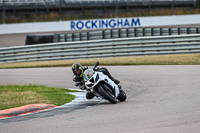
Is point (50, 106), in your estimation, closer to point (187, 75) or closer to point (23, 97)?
point (23, 97)

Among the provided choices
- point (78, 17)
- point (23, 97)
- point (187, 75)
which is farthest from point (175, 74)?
point (78, 17)

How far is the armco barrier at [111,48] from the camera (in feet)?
68.3

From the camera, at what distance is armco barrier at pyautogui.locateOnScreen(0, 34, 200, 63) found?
20828 millimetres

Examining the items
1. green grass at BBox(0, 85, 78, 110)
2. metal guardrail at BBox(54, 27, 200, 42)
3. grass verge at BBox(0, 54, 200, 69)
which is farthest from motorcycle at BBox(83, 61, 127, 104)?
metal guardrail at BBox(54, 27, 200, 42)

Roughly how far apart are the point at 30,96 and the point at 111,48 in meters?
11.7

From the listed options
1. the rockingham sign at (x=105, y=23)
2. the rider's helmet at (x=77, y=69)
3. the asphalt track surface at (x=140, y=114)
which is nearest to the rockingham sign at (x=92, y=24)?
the rockingham sign at (x=105, y=23)

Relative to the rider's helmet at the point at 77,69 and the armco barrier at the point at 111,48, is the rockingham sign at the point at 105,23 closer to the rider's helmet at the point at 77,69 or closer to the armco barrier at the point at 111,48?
the armco barrier at the point at 111,48

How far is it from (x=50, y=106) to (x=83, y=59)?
13.2 meters

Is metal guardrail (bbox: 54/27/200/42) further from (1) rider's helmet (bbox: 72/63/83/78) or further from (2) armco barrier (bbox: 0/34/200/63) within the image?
(1) rider's helmet (bbox: 72/63/83/78)

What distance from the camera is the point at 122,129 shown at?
628 centimetres

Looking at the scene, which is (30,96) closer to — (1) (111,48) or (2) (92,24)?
(1) (111,48)

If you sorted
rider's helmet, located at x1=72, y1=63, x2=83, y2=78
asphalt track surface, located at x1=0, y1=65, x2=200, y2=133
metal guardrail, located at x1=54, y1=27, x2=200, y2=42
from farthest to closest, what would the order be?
metal guardrail, located at x1=54, y1=27, x2=200, y2=42
rider's helmet, located at x1=72, y1=63, x2=83, y2=78
asphalt track surface, located at x1=0, y1=65, x2=200, y2=133

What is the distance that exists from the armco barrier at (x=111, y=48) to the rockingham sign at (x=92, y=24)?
25.4ft

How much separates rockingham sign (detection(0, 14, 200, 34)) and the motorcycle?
23.1 metres
